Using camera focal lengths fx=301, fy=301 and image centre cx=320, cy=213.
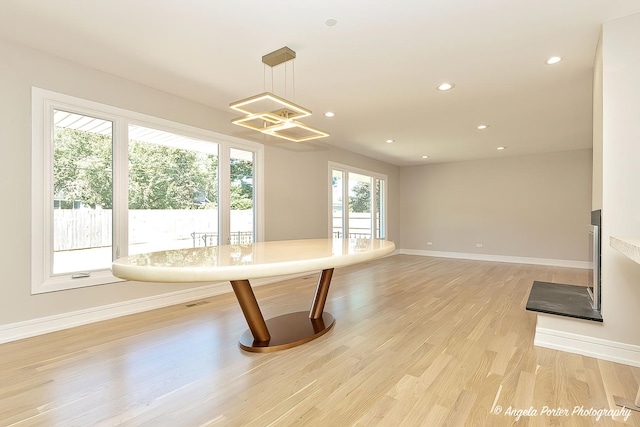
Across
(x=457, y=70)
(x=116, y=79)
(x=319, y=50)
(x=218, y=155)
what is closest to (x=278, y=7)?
(x=319, y=50)

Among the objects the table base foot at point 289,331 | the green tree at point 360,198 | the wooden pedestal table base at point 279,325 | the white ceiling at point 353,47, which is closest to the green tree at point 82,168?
the white ceiling at point 353,47

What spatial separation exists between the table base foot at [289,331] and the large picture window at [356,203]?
134 inches

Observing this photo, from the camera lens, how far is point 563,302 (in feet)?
8.27

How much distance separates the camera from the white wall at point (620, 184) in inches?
81.2

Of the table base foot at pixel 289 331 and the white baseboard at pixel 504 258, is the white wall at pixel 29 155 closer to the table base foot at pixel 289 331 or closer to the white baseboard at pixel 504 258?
the table base foot at pixel 289 331

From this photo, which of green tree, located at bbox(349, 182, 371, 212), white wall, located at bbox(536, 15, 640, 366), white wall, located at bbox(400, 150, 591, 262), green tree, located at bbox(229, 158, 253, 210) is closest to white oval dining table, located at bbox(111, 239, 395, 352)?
white wall, located at bbox(536, 15, 640, 366)

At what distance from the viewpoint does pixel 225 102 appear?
386cm

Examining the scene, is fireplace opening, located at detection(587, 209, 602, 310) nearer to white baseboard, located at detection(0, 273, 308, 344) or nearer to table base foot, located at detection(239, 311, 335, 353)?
table base foot, located at detection(239, 311, 335, 353)

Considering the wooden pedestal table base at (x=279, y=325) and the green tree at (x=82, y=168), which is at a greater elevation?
the green tree at (x=82, y=168)

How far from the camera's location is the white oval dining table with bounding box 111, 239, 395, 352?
4.87 ft

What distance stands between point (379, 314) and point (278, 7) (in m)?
2.84

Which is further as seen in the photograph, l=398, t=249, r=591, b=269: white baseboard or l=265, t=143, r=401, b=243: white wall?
l=398, t=249, r=591, b=269: white baseboard

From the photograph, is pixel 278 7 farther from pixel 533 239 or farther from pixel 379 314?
pixel 533 239

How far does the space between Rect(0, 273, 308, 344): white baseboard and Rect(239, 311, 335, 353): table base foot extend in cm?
139
